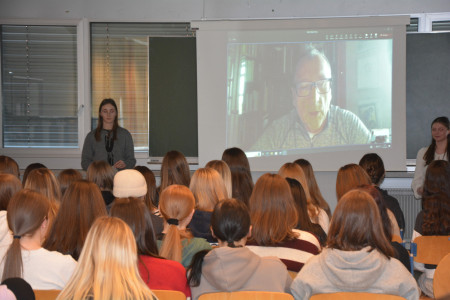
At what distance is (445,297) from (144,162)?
4531 mm

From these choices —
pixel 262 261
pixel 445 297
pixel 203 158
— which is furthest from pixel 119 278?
pixel 203 158

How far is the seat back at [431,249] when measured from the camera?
3.04 metres

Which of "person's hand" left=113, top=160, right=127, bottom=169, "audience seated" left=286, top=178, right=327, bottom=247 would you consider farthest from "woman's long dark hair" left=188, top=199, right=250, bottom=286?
"person's hand" left=113, top=160, right=127, bottom=169

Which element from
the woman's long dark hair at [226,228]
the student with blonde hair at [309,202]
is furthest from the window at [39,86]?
the woman's long dark hair at [226,228]

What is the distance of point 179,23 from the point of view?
6312mm

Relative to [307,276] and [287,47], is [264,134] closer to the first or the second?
[287,47]

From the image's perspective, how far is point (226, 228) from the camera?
230 centimetres

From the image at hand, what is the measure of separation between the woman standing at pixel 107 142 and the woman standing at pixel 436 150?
2.97 metres

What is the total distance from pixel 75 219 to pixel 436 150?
416cm

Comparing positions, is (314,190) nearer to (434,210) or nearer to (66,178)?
(434,210)

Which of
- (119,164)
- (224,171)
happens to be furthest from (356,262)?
(119,164)

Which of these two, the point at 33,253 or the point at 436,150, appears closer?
the point at 33,253

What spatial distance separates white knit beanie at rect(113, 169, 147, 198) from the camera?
9.98ft

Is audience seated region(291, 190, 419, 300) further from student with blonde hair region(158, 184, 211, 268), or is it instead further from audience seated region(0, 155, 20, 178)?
audience seated region(0, 155, 20, 178)
